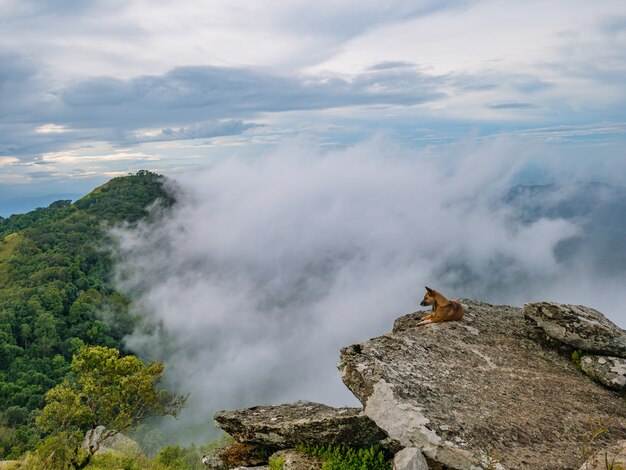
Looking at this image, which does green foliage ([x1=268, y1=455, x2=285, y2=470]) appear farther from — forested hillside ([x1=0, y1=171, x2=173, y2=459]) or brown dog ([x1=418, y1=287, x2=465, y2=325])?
forested hillside ([x1=0, y1=171, x2=173, y2=459])

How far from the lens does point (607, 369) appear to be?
12547 mm

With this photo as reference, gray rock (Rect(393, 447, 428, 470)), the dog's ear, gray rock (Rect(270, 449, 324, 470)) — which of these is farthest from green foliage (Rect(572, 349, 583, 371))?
gray rock (Rect(270, 449, 324, 470))

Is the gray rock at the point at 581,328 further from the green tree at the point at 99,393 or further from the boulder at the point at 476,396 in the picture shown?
the green tree at the point at 99,393

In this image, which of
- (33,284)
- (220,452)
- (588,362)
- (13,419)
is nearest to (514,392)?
(588,362)

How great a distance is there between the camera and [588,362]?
12.9 meters

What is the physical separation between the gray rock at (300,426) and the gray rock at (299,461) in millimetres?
318

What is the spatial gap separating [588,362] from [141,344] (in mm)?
172556

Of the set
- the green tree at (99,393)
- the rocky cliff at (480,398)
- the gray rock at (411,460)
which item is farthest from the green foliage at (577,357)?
the green tree at (99,393)

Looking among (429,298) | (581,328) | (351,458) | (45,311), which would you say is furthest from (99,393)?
(45,311)

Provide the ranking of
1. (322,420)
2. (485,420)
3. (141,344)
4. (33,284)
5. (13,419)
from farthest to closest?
1. (141,344)
2. (33,284)
3. (13,419)
4. (322,420)
5. (485,420)

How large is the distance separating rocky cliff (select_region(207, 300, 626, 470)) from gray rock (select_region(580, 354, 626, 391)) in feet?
0.08

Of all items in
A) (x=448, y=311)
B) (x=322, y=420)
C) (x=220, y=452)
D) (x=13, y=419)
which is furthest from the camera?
(x=13, y=419)

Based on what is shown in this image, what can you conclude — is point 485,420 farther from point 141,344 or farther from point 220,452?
point 141,344

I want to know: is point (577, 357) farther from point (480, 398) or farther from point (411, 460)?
point (411, 460)
